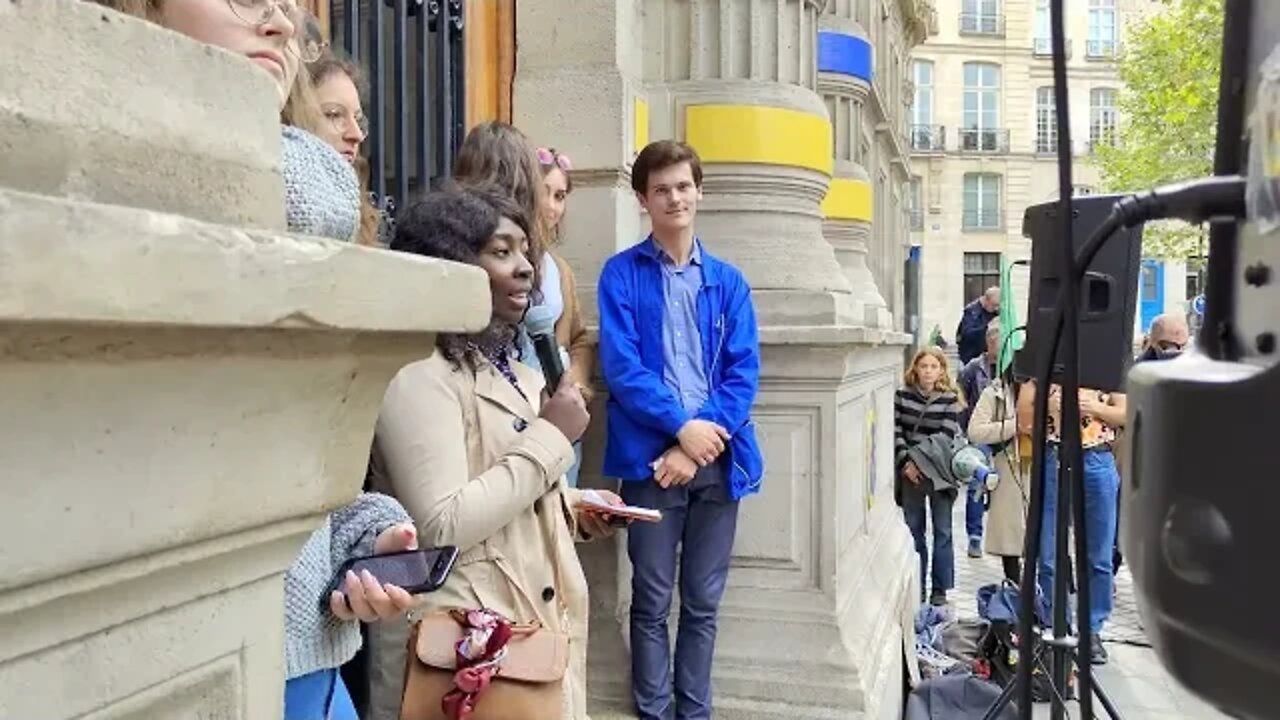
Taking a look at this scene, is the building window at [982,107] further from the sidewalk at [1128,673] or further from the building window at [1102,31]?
the sidewalk at [1128,673]

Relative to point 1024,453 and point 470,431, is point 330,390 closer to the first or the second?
point 470,431

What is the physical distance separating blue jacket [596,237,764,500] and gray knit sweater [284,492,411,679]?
1836 mm

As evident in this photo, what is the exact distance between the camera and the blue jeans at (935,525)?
23.7 ft

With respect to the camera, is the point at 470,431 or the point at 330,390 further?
the point at 470,431

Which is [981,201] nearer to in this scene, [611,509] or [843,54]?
[843,54]

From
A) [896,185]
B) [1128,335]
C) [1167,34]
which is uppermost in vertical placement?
[1167,34]

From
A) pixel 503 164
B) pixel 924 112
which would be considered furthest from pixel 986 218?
pixel 503 164

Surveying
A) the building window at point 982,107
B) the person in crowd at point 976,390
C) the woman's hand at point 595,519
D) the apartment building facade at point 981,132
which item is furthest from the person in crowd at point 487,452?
the building window at point 982,107

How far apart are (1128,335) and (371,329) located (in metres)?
3.26

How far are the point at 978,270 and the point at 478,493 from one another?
42203 millimetres

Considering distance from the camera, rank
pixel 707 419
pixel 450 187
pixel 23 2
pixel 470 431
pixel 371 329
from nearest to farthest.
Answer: pixel 23 2, pixel 371 329, pixel 470 431, pixel 450 187, pixel 707 419

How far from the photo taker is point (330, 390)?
1.09 metres

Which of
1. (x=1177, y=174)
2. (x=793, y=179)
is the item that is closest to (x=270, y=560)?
(x=793, y=179)

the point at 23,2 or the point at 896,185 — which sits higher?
the point at 896,185
